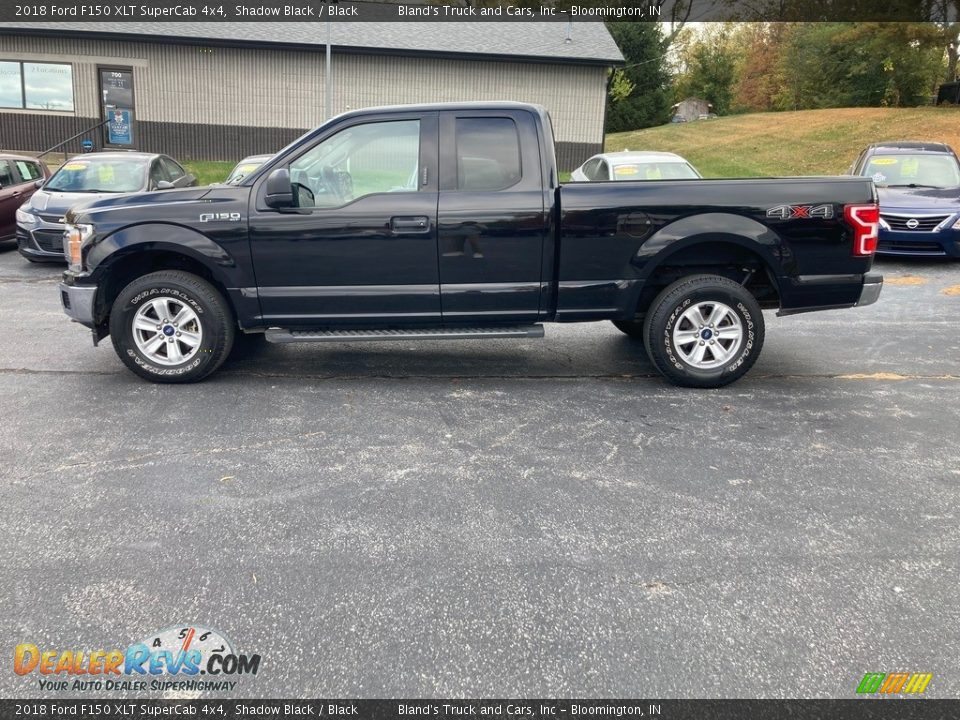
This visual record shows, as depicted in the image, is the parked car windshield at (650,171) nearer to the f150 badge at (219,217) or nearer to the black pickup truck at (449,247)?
the black pickup truck at (449,247)

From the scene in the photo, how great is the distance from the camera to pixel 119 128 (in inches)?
900

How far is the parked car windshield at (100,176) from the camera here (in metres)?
11.7

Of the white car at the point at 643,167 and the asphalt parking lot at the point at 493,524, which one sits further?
the white car at the point at 643,167

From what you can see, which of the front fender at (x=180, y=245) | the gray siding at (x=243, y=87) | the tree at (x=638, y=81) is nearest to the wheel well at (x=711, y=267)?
the front fender at (x=180, y=245)

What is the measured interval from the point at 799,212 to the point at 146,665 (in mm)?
5005

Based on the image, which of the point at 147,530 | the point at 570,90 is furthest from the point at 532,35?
the point at 147,530

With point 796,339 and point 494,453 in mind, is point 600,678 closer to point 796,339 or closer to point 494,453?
point 494,453

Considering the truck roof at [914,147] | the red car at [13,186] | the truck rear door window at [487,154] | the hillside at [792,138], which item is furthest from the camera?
the hillside at [792,138]

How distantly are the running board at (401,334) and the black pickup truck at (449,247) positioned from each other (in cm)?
2

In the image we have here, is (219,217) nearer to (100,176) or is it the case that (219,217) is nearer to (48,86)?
(100,176)

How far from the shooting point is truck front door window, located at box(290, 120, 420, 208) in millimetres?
5727

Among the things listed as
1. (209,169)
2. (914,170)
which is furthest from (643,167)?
(209,169)

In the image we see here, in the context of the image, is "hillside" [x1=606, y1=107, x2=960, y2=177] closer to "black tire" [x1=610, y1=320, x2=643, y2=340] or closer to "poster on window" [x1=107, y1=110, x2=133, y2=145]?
"poster on window" [x1=107, y1=110, x2=133, y2=145]

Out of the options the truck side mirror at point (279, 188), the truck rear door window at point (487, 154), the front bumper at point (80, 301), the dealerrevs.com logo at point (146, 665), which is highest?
the truck rear door window at point (487, 154)
